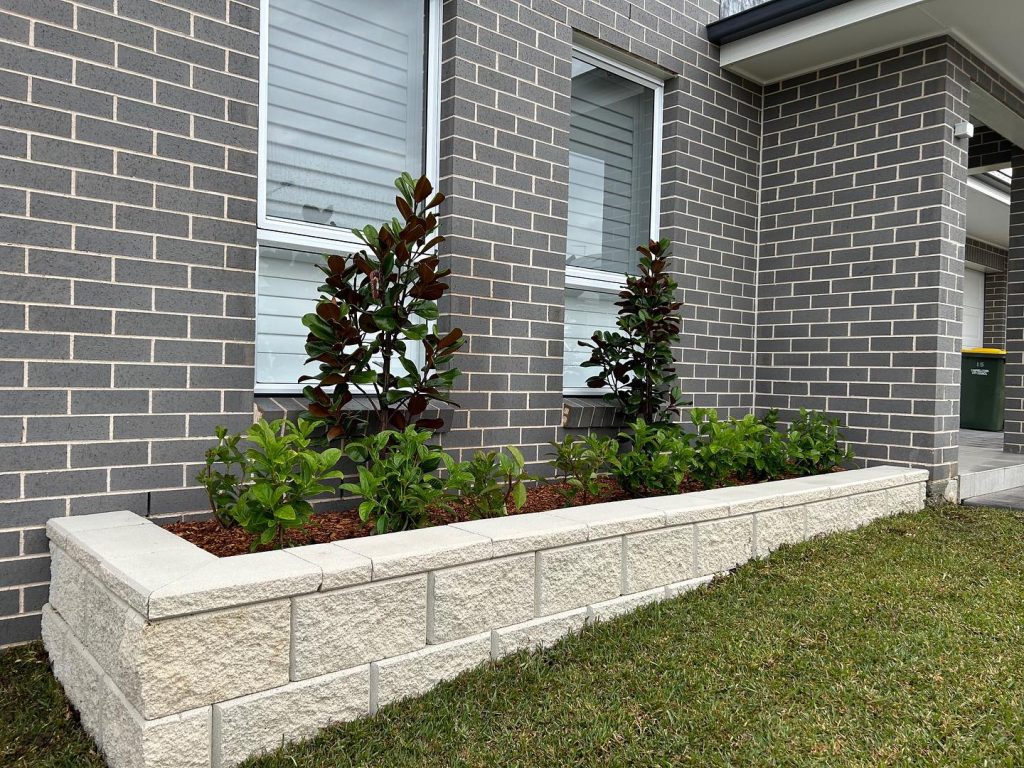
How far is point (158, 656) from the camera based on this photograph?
70.9 inches

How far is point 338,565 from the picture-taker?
214 centimetres

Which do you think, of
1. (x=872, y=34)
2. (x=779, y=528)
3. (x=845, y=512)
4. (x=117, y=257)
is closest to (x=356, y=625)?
(x=117, y=257)

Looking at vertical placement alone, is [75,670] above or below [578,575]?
below

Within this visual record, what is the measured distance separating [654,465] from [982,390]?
805 cm

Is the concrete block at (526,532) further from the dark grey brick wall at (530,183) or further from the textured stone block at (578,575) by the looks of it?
the dark grey brick wall at (530,183)

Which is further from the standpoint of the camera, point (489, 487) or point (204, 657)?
point (489, 487)

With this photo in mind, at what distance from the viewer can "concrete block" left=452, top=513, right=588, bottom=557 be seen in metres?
2.54

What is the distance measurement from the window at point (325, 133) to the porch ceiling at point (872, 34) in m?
2.57

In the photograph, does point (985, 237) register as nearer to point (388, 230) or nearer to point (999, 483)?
point (999, 483)

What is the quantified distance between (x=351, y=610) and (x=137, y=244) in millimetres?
1735

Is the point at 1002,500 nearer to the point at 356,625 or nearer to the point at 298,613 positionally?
the point at 356,625

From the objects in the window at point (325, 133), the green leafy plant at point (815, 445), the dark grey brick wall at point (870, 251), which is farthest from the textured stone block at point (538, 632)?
the dark grey brick wall at point (870, 251)

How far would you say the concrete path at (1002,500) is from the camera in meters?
5.09

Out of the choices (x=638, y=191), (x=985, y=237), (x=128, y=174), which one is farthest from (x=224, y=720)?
(x=985, y=237)
